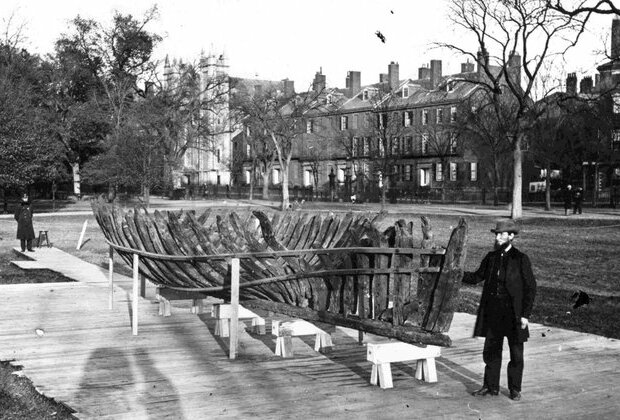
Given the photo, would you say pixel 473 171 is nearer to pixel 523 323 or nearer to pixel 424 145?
pixel 424 145

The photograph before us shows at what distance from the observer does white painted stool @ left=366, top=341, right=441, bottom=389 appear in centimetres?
816

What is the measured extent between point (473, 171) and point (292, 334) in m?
69.3

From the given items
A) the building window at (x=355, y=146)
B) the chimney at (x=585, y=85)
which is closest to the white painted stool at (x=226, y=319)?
the chimney at (x=585, y=85)

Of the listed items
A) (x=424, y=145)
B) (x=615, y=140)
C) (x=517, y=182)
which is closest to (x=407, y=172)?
(x=424, y=145)

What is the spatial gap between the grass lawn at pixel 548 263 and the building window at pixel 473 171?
1272 inches

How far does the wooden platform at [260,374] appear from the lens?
24.4ft

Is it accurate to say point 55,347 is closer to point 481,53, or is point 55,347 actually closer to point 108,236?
point 108,236

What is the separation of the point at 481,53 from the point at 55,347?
122 feet

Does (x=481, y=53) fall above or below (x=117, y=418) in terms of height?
above

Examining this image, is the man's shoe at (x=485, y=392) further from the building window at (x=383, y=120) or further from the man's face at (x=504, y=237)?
the building window at (x=383, y=120)

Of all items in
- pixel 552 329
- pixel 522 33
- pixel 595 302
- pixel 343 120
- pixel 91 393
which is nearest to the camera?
pixel 91 393

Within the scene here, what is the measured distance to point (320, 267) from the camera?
9.71 m

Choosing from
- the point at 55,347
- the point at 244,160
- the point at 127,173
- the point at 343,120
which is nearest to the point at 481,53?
the point at 127,173

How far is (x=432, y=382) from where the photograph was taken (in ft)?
27.7
